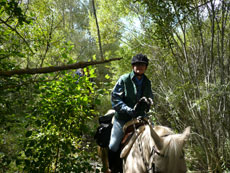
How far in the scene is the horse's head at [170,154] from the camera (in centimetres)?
186

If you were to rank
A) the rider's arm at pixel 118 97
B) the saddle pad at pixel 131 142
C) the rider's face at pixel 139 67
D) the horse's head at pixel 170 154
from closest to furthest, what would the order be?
the horse's head at pixel 170 154, the saddle pad at pixel 131 142, the rider's arm at pixel 118 97, the rider's face at pixel 139 67

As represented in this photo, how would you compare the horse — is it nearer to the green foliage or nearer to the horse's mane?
the horse's mane

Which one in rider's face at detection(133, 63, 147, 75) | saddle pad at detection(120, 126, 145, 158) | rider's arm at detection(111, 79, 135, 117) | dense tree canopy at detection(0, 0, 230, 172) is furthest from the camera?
rider's face at detection(133, 63, 147, 75)

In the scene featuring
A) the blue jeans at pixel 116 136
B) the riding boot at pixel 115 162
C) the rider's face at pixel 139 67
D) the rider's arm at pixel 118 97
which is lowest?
the riding boot at pixel 115 162

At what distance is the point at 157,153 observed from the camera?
1.94 metres

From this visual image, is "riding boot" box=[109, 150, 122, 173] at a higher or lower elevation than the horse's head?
lower

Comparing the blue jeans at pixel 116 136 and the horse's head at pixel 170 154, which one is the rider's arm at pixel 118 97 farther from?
the horse's head at pixel 170 154

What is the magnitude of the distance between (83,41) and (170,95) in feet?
55.5

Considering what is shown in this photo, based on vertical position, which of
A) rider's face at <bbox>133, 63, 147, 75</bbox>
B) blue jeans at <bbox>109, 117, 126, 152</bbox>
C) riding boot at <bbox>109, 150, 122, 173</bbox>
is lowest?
riding boot at <bbox>109, 150, 122, 173</bbox>

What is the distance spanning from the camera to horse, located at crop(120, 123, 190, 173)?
1.88 meters

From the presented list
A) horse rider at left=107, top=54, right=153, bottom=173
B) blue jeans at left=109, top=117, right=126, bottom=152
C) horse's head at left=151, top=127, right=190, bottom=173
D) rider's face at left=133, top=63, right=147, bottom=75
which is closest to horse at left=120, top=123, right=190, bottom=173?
horse's head at left=151, top=127, right=190, bottom=173

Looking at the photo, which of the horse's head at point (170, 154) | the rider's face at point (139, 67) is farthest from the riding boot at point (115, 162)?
the rider's face at point (139, 67)

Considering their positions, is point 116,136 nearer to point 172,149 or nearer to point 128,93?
point 128,93

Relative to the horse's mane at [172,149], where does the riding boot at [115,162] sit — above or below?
below
